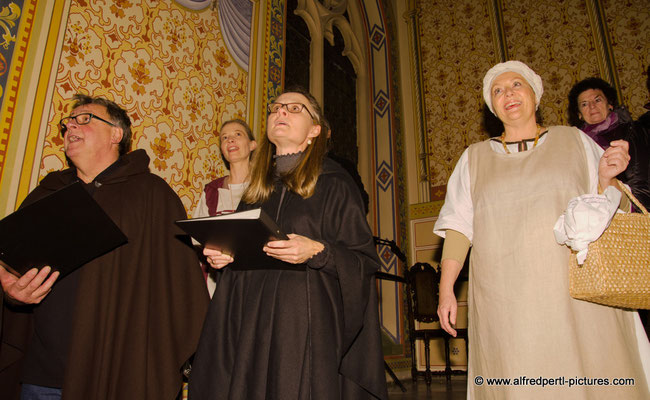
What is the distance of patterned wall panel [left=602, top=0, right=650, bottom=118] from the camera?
5.50 meters

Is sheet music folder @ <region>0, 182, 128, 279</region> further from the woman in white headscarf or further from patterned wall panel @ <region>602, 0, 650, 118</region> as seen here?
patterned wall panel @ <region>602, 0, 650, 118</region>

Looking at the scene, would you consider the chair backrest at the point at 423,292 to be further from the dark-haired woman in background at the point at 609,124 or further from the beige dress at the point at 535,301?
the beige dress at the point at 535,301

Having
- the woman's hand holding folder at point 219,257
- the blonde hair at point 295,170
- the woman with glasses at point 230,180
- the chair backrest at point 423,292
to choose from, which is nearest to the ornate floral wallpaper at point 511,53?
the chair backrest at point 423,292

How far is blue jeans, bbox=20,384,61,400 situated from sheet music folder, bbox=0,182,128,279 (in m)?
0.48

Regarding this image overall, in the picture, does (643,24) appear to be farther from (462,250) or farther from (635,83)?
(462,250)

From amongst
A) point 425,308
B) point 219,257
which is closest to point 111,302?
point 219,257

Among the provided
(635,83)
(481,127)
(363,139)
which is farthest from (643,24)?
(363,139)

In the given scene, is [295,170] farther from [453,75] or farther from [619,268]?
[453,75]

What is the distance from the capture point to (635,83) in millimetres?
5535

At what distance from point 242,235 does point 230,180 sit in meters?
1.70

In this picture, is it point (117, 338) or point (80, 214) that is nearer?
point (80, 214)

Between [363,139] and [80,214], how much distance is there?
552cm

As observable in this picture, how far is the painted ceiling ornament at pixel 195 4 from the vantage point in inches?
146

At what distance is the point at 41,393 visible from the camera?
1.91 m
